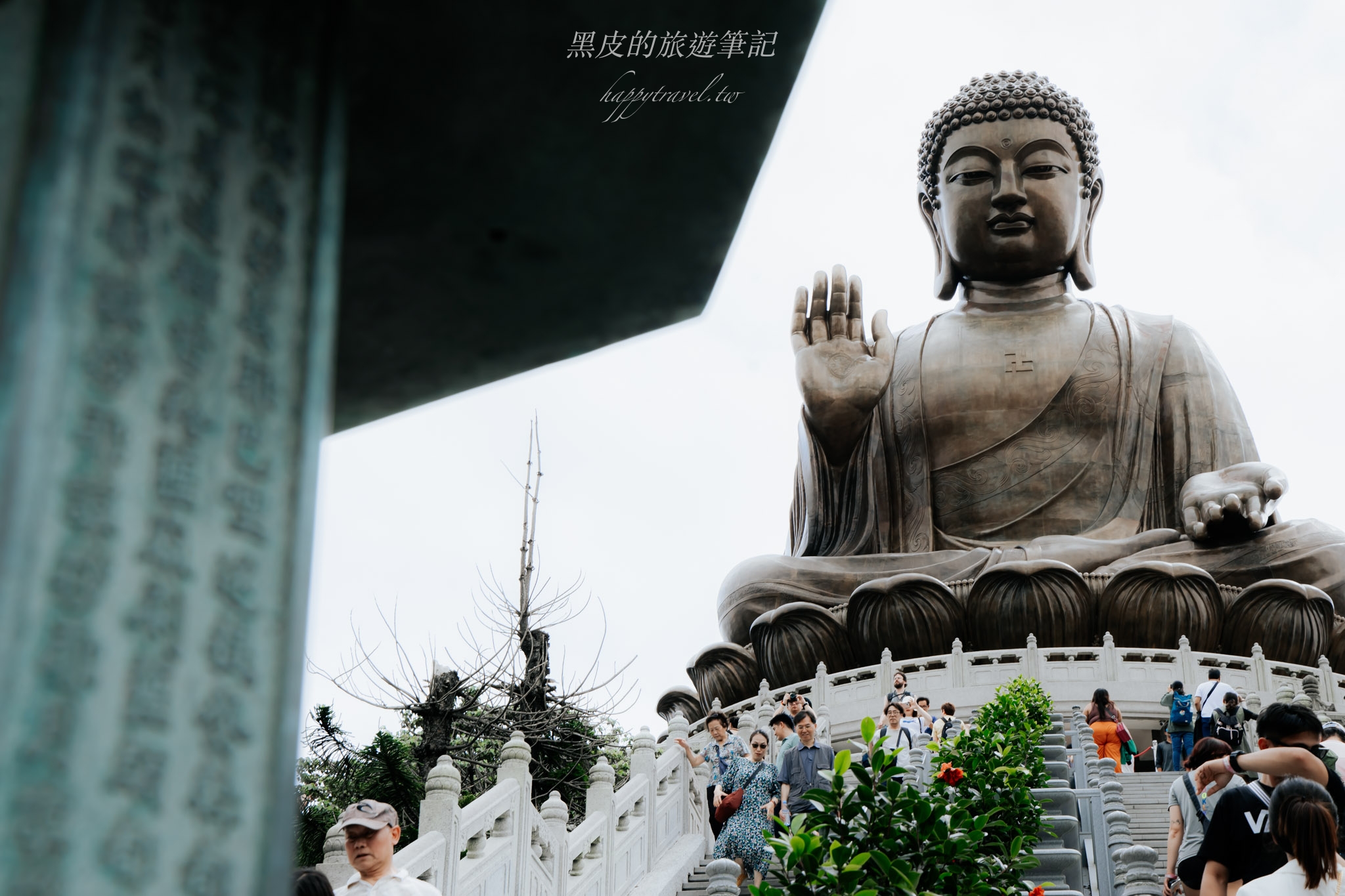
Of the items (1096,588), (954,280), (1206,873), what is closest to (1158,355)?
(954,280)

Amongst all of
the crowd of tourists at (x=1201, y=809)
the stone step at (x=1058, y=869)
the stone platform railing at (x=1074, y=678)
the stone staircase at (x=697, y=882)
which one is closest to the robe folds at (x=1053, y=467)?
the stone platform railing at (x=1074, y=678)

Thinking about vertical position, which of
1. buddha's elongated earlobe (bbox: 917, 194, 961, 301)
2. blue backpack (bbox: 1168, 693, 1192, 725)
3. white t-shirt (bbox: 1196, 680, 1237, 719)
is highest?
buddha's elongated earlobe (bbox: 917, 194, 961, 301)

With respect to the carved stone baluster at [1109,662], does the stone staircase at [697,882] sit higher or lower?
lower

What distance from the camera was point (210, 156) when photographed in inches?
38.2

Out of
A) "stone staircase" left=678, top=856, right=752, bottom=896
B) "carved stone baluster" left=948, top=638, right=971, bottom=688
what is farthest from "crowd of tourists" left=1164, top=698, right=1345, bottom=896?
"carved stone baluster" left=948, top=638, right=971, bottom=688

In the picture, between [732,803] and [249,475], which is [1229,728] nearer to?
[732,803]

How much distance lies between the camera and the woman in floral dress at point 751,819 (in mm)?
6637

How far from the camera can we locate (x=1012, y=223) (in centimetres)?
1681

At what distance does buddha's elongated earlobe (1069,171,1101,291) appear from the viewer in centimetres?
1730

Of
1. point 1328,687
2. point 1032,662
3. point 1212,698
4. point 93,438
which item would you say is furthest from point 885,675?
point 93,438

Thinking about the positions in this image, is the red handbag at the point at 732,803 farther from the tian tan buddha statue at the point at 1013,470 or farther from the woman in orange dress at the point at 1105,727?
the tian tan buddha statue at the point at 1013,470

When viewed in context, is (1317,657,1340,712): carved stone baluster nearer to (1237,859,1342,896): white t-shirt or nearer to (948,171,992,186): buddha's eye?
(948,171,992,186): buddha's eye

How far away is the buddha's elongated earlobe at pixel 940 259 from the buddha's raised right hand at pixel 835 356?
8.93 ft

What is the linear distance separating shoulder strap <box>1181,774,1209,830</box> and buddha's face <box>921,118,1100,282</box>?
41.0 feet
